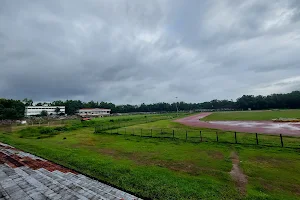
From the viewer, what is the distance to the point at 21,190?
6355 millimetres

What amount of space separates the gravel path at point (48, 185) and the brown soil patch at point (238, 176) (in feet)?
13.9

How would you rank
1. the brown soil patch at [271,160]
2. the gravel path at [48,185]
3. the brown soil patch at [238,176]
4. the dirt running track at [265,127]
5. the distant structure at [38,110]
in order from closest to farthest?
the gravel path at [48,185] < the brown soil patch at [238,176] < the brown soil patch at [271,160] < the dirt running track at [265,127] < the distant structure at [38,110]

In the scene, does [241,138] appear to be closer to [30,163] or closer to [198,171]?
[198,171]

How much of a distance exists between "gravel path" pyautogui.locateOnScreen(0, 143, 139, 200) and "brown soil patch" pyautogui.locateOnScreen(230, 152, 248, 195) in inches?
167

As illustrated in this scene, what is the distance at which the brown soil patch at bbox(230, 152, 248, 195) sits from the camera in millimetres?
6176

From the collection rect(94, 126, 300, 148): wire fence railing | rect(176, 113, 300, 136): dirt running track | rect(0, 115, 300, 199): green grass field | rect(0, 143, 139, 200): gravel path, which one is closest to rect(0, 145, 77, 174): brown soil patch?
rect(0, 143, 139, 200): gravel path

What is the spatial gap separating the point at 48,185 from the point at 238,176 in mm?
8525

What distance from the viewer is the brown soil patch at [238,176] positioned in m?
6.18

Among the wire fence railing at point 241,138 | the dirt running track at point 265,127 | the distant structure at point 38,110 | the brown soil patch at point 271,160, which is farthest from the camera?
the distant structure at point 38,110

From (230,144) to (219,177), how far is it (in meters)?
7.12

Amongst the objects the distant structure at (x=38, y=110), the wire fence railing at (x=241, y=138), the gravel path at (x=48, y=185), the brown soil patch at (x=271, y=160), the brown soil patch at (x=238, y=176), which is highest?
the distant structure at (x=38, y=110)

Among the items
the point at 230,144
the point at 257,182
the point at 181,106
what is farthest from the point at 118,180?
the point at 181,106

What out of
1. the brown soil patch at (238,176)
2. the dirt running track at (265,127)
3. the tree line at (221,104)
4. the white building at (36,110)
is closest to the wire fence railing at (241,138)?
the dirt running track at (265,127)

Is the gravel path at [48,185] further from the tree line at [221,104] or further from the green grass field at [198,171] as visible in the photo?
the tree line at [221,104]
